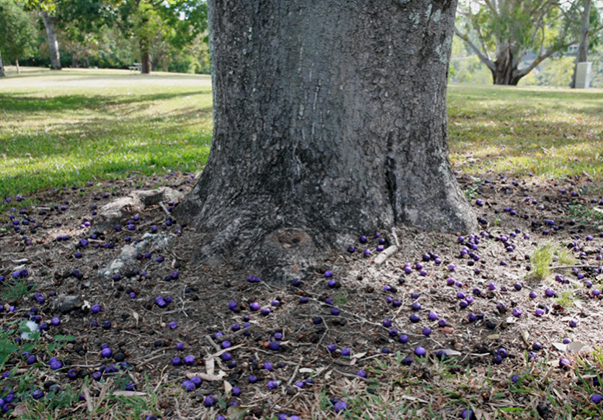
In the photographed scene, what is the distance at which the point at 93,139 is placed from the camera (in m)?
9.27

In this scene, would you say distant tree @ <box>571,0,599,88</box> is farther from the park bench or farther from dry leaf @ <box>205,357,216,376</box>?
the park bench

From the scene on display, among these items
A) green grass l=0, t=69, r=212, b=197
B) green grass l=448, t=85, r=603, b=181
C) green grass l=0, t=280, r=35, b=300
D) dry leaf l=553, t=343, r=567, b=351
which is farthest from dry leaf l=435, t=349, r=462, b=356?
green grass l=0, t=69, r=212, b=197

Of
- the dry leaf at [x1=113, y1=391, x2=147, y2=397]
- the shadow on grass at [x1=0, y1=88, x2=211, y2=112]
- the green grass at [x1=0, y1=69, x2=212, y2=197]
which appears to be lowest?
the dry leaf at [x1=113, y1=391, x2=147, y2=397]

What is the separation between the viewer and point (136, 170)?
6566 millimetres

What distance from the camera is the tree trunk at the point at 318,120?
10.5ft

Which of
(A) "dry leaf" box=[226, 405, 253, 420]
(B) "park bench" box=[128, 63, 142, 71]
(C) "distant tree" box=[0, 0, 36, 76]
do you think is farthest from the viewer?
(B) "park bench" box=[128, 63, 142, 71]

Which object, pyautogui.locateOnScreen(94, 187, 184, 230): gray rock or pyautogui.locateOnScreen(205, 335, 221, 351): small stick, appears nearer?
pyautogui.locateOnScreen(205, 335, 221, 351): small stick

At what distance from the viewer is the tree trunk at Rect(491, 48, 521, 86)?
3741 cm

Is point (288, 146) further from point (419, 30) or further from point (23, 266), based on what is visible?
point (23, 266)

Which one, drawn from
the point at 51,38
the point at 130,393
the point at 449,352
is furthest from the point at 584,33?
the point at 51,38

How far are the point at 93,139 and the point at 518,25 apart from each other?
32.0m

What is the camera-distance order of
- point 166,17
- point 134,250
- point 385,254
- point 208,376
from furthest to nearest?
point 166,17, point 134,250, point 385,254, point 208,376

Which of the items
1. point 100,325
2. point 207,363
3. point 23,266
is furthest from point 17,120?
Answer: point 207,363

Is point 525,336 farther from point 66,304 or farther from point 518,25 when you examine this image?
point 518,25
